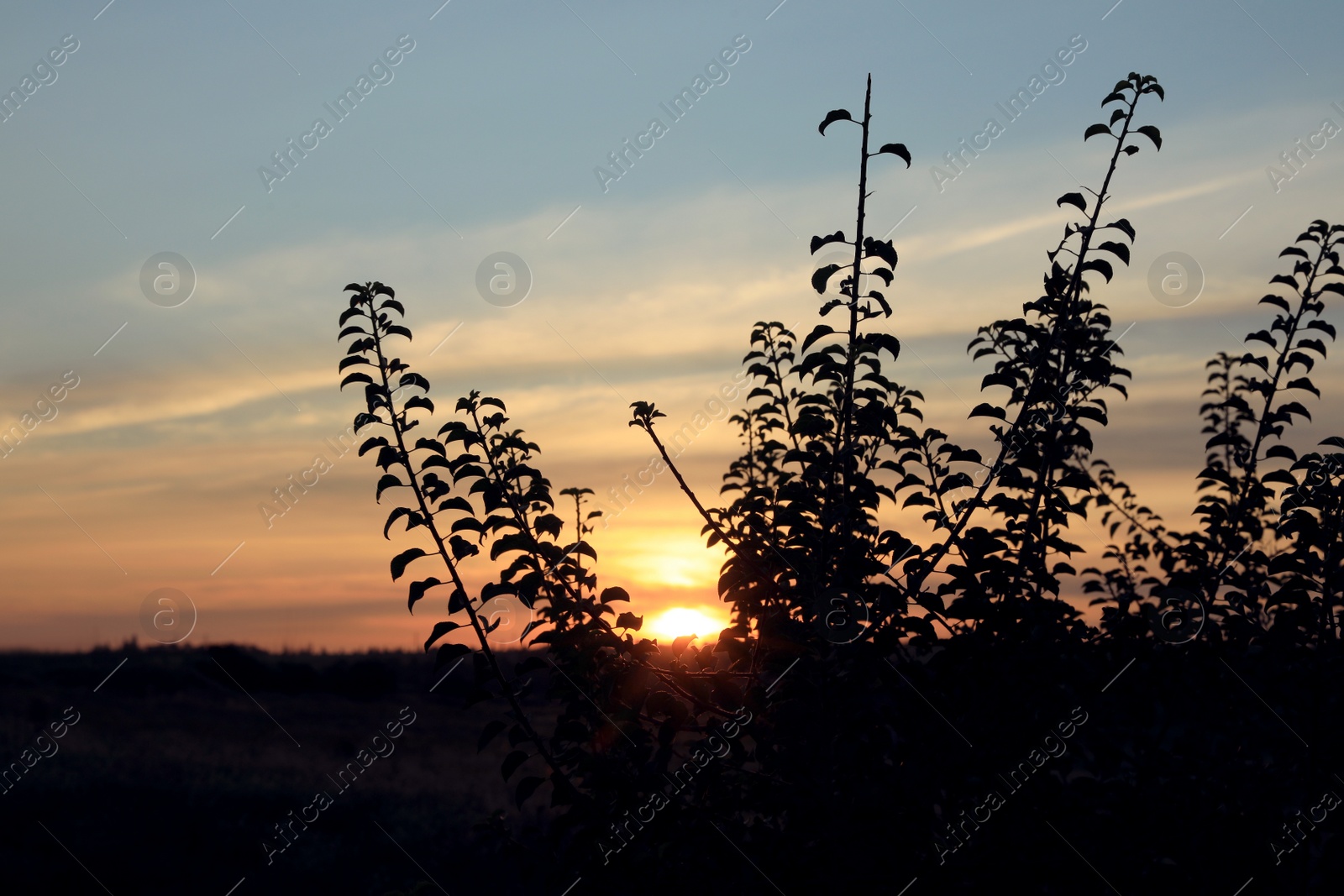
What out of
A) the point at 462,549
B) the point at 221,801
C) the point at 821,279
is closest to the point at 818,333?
the point at 821,279

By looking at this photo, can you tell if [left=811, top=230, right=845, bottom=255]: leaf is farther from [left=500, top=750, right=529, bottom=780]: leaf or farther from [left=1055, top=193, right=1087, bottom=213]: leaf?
[left=500, top=750, right=529, bottom=780]: leaf

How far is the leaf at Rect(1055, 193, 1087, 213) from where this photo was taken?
524cm

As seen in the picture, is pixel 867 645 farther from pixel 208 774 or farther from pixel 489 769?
pixel 489 769

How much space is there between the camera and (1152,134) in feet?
17.5

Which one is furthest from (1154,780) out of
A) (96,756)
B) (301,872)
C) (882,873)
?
(96,756)

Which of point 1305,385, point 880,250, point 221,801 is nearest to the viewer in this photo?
point 880,250

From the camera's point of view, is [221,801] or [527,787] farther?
[221,801]

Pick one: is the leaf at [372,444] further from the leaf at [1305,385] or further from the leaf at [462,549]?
the leaf at [1305,385]

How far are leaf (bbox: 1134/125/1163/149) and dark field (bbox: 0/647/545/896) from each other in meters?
6.08

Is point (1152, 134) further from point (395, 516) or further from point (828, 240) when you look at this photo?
point (395, 516)

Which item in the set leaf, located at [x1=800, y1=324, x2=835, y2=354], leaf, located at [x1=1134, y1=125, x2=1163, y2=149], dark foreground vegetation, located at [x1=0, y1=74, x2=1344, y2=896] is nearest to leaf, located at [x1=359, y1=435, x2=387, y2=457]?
dark foreground vegetation, located at [x1=0, y1=74, x2=1344, y2=896]

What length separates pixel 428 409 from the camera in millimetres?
5680

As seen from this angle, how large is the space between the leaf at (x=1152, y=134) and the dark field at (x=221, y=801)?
6.08m

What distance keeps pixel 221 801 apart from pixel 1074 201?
67.2ft
